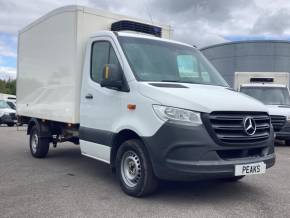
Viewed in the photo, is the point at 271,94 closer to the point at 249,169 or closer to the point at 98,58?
the point at 98,58

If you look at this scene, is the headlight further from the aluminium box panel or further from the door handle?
the aluminium box panel

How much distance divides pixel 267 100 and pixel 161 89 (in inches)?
354

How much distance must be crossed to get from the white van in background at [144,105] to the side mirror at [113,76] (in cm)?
1

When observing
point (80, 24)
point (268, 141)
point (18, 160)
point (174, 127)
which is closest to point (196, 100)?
point (174, 127)

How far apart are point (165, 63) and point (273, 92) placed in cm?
846

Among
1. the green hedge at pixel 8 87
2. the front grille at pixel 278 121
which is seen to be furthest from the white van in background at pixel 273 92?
the green hedge at pixel 8 87

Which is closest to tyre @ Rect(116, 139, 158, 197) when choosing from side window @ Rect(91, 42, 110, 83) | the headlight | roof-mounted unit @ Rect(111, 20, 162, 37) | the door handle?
the headlight

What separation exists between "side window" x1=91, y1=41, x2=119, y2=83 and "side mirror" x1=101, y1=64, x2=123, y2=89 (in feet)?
1.32

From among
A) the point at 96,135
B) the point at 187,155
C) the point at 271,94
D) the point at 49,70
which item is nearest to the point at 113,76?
the point at 96,135

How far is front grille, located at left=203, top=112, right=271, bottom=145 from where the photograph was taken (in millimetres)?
4992

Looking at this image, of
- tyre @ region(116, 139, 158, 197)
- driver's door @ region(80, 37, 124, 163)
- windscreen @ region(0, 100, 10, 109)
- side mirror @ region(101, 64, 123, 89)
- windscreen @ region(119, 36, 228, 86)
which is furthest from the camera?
windscreen @ region(0, 100, 10, 109)

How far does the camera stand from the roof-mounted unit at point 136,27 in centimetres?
700

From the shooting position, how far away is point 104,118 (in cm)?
628

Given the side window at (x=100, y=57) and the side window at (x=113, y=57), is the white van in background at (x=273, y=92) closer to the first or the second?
the side window at (x=100, y=57)
